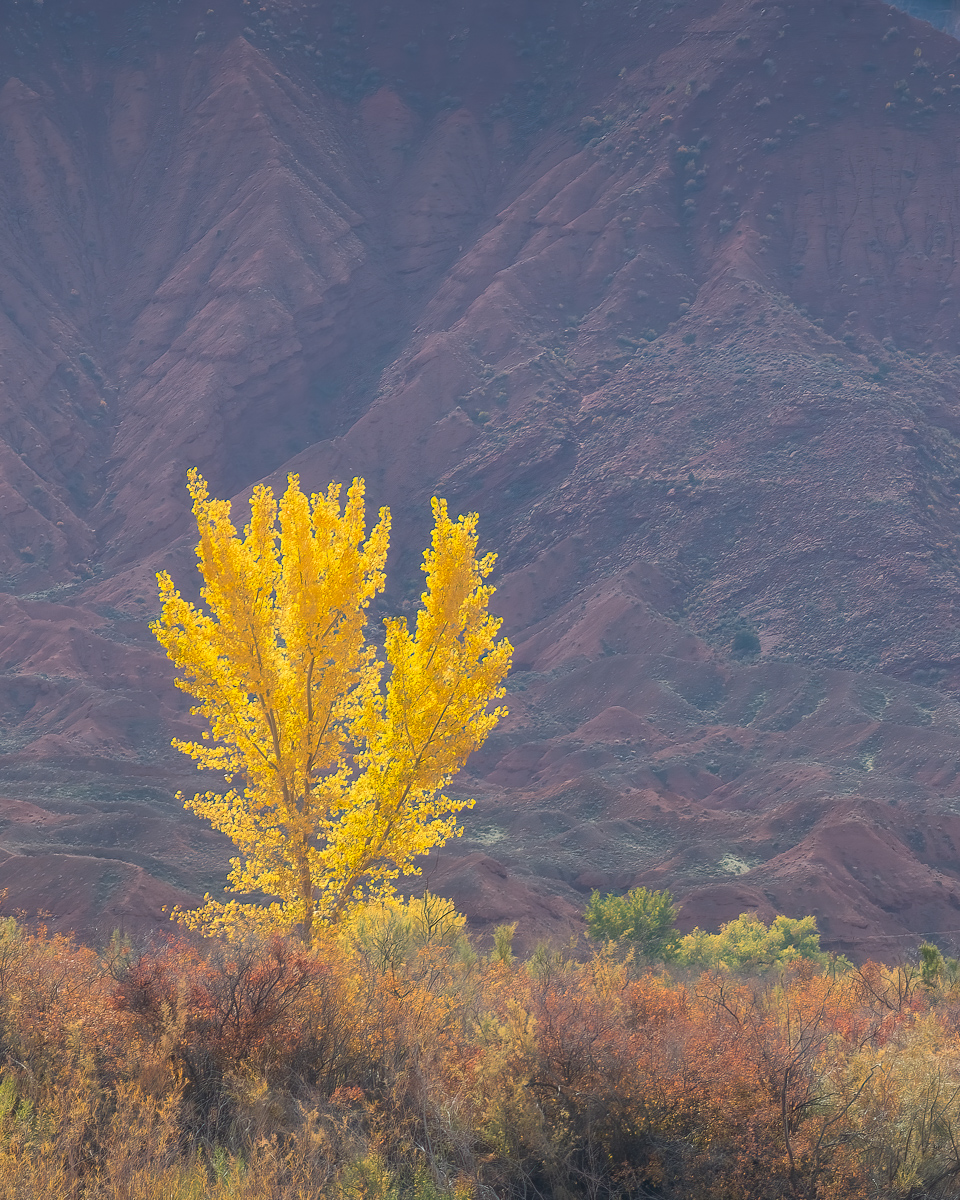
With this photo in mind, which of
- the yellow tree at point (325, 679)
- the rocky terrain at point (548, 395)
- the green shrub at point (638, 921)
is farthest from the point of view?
the rocky terrain at point (548, 395)

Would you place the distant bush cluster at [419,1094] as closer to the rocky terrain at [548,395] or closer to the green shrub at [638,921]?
the green shrub at [638,921]

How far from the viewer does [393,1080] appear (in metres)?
8.56

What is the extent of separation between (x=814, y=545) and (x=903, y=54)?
47.7 m

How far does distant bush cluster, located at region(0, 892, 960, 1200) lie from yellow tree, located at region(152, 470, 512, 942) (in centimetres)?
Result: 400

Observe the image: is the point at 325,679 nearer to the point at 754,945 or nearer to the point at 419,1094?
the point at 419,1094

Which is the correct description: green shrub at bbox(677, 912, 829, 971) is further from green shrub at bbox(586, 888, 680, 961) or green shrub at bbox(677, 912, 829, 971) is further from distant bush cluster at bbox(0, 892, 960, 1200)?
distant bush cluster at bbox(0, 892, 960, 1200)

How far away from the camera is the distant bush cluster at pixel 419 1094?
7.25m

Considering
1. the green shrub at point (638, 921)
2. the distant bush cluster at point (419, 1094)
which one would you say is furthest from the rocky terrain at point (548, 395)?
the distant bush cluster at point (419, 1094)

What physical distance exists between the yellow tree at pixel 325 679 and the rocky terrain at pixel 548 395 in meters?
13.4

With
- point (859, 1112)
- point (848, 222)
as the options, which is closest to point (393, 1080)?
point (859, 1112)

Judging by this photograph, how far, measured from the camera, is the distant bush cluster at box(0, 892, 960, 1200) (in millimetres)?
7250

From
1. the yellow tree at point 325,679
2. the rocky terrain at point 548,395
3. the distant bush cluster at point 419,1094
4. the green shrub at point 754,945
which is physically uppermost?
the rocky terrain at point 548,395

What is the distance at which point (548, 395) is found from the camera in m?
68.4

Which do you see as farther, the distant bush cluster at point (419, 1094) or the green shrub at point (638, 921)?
the green shrub at point (638, 921)
